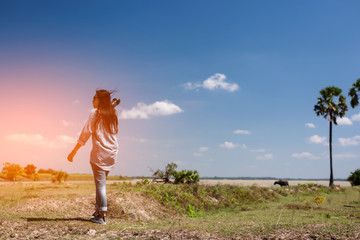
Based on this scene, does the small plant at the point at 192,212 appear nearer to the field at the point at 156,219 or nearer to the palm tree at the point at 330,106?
the field at the point at 156,219

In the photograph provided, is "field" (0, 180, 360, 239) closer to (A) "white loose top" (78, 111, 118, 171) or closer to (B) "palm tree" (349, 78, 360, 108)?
(A) "white loose top" (78, 111, 118, 171)

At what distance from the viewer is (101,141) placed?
24.3 ft

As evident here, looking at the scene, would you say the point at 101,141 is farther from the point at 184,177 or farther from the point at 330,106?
the point at 330,106

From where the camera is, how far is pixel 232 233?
22.0ft

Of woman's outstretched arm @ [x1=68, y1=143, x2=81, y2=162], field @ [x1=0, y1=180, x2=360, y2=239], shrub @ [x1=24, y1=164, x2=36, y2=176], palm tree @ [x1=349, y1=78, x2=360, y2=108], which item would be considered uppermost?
palm tree @ [x1=349, y1=78, x2=360, y2=108]

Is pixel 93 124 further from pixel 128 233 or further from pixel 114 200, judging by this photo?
pixel 114 200

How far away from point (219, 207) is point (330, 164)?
31.6m

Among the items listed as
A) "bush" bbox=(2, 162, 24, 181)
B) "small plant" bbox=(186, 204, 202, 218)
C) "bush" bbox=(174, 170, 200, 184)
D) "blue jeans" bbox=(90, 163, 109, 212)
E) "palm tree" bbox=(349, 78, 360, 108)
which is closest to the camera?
"blue jeans" bbox=(90, 163, 109, 212)

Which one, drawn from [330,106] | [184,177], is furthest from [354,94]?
[184,177]

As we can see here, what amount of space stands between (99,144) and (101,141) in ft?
0.27

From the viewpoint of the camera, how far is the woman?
7352 mm

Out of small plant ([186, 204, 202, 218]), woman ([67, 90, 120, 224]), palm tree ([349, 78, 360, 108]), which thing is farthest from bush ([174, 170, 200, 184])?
palm tree ([349, 78, 360, 108])

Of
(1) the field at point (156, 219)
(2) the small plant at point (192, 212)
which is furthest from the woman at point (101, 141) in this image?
(2) the small plant at point (192, 212)

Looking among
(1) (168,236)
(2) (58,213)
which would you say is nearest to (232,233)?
(1) (168,236)
